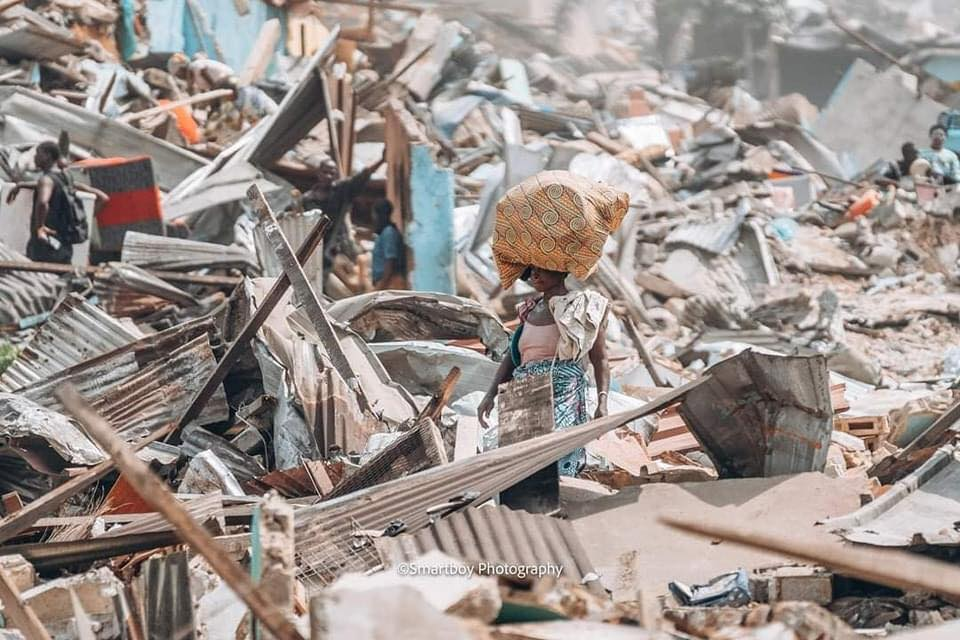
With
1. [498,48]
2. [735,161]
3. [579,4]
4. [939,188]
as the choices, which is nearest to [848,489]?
[939,188]

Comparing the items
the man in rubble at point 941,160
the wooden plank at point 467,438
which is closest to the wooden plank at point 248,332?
the wooden plank at point 467,438

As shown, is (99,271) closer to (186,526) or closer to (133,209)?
(133,209)

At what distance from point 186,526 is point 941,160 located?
1629cm

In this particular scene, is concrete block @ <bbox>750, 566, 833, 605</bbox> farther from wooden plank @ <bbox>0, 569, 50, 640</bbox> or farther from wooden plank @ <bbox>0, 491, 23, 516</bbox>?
wooden plank @ <bbox>0, 491, 23, 516</bbox>

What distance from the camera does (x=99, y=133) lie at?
40.6 ft

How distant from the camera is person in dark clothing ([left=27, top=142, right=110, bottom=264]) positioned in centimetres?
952

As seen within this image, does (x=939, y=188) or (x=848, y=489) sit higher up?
(x=848, y=489)

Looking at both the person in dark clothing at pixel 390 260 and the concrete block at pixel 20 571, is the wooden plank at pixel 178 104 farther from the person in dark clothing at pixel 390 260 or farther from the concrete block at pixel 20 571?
the concrete block at pixel 20 571

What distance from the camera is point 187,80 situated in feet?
53.5

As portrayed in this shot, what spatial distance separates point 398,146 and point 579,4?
71.5ft

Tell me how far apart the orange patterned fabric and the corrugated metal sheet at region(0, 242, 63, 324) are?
4.50m

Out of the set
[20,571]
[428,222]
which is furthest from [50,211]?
[20,571]

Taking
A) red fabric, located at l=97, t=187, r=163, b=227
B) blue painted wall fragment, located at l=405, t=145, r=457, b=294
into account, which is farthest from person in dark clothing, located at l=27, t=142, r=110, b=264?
blue painted wall fragment, located at l=405, t=145, r=457, b=294

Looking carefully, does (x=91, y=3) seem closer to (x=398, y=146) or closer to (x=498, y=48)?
(x=398, y=146)
